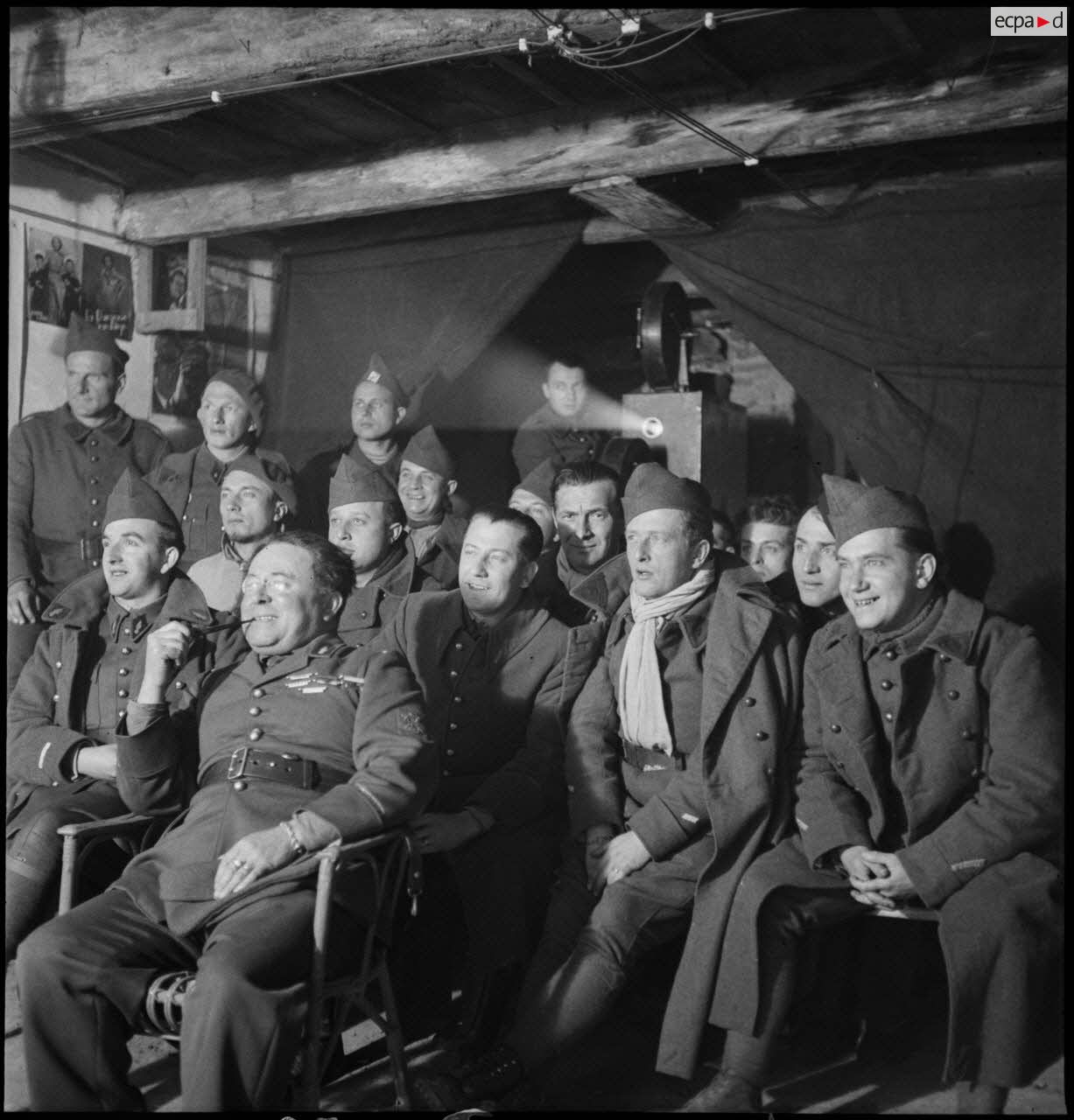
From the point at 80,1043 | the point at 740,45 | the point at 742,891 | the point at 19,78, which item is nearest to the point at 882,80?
the point at 740,45

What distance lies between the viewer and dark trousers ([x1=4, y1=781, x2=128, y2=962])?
393 cm

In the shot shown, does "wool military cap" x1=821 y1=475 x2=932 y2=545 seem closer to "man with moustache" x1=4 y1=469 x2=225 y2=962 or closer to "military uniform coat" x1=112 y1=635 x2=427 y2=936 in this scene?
"military uniform coat" x1=112 y1=635 x2=427 y2=936

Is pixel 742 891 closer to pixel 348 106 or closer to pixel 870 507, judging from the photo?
pixel 870 507

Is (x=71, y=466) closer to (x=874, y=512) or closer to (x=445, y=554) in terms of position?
(x=445, y=554)

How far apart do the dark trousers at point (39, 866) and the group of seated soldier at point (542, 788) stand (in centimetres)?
1

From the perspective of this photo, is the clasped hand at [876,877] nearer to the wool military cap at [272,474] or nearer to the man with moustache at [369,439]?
the wool military cap at [272,474]

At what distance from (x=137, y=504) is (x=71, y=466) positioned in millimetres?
1264

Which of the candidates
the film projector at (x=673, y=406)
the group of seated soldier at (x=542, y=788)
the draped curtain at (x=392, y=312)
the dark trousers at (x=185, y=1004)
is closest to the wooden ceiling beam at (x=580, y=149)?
the draped curtain at (x=392, y=312)

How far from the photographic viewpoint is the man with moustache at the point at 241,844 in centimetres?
295

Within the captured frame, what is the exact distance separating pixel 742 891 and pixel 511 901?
0.73 m

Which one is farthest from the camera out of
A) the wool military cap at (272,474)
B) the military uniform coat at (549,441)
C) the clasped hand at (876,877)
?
the military uniform coat at (549,441)

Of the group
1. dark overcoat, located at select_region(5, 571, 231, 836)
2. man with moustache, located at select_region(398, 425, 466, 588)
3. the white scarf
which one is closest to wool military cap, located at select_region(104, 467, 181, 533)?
dark overcoat, located at select_region(5, 571, 231, 836)

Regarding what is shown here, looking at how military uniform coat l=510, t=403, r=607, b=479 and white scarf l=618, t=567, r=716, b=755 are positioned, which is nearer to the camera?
white scarf l=618, t=567, r=716, b=755

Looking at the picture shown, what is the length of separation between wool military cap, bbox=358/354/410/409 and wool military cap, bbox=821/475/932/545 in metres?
2.73
